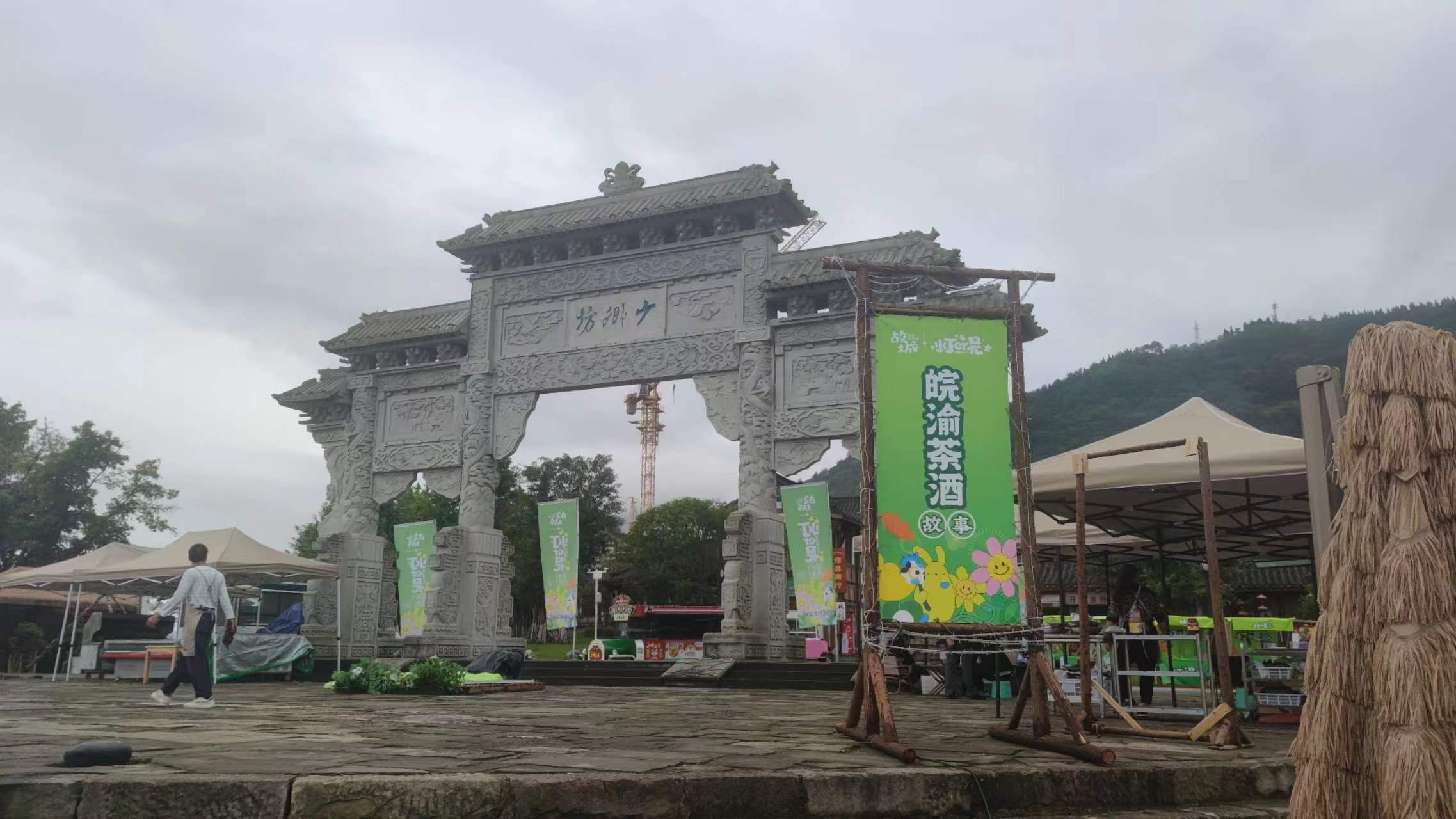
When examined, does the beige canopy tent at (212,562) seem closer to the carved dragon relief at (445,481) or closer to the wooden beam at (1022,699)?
the carved dragon relief at (445,481)

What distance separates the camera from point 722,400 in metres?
14.1

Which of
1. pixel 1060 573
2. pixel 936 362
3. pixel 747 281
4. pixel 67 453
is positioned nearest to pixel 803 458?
pixel 747 281

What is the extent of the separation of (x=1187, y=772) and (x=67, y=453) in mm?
28466

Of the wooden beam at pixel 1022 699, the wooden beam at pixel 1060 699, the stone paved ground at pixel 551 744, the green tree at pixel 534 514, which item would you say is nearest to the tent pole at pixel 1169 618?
the stone paved ground at pixel 551 744

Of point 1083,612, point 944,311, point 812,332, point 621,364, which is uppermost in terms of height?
point 812,332

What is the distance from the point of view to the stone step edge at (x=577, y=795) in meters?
2.77

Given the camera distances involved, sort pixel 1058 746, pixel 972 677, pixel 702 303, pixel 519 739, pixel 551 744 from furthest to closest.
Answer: pixel 702 303, pixel 972 677, pixel 519 739, pixel 551 744, pixel 1058 746

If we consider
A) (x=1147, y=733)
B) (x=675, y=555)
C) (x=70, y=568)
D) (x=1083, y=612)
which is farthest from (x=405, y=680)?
(x=675, y=555)

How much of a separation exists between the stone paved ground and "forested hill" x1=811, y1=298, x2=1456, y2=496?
29.3m

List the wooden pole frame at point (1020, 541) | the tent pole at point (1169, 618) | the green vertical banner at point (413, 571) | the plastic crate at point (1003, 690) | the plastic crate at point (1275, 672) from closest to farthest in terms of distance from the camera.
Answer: the wooden pole frame at point (1020, 541)
the plastic crate at point (1275, 672)
the tent pole at point (1169, 618)
the plastic crate at point (1003, 690)
the green vertical banner at point (413, 571)

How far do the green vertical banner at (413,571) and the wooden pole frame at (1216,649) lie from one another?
11828 millimetres

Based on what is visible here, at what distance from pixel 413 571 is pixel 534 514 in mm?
21975

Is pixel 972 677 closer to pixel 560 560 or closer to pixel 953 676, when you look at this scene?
pixel 953 676

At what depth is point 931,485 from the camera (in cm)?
497
